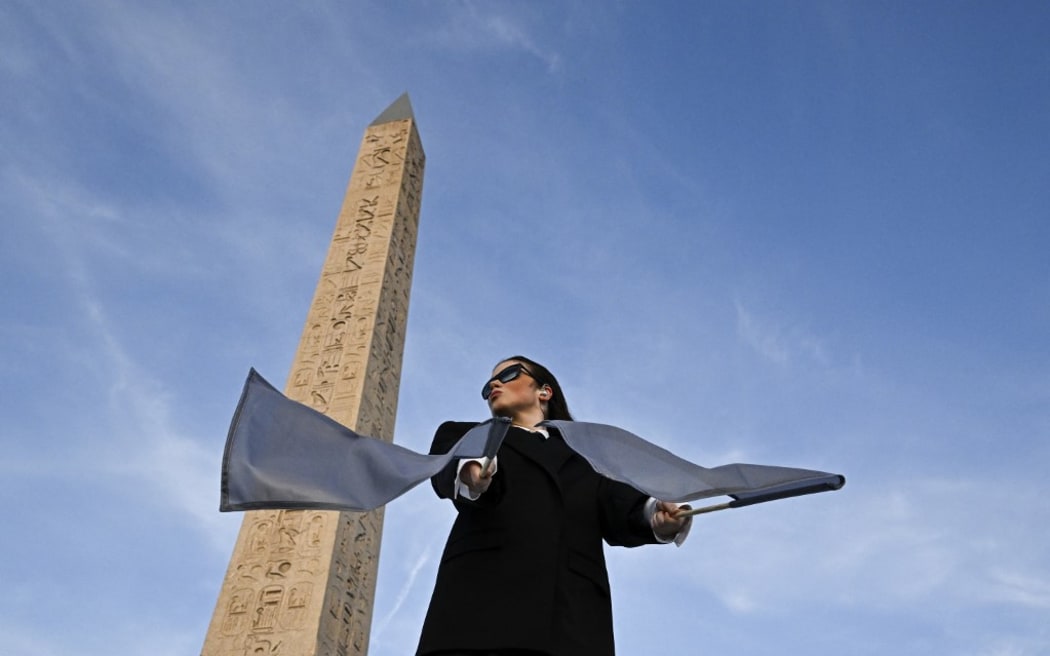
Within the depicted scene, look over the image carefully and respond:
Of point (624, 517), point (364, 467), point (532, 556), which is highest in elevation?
point (364, 467)

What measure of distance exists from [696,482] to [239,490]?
4.03 ft

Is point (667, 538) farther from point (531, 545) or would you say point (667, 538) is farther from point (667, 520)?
point (531, 545)

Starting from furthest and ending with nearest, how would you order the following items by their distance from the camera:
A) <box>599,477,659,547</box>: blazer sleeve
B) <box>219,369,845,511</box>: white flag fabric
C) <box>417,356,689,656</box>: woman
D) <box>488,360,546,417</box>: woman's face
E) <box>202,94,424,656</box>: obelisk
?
<box>202,94,424,656</box>: obelisk → <box>488,360,546,417</box>: woman's face → <box>599,477,659,547</box>: blazer sleeve → <box>219,369,845,511</box>: white flag fabric → <box>417,356,689,656</box>: woman

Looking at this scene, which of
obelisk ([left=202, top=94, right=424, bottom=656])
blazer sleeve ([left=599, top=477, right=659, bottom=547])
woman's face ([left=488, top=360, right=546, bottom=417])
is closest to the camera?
blazer sleeve ([left=599, top=477, right=659, bottom=547])

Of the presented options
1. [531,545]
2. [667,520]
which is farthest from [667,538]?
[531,545]

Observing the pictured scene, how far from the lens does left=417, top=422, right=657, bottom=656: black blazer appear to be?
8.60ft

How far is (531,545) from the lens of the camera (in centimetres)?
276

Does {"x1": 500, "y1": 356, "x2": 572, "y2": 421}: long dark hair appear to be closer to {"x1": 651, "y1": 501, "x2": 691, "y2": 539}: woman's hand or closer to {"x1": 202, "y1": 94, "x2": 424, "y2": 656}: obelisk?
{"x1": 651, "y1": 501, "x2": 691, "y2": 539}: woman's hand

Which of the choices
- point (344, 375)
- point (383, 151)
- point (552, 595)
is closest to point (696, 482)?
point (552, 595)

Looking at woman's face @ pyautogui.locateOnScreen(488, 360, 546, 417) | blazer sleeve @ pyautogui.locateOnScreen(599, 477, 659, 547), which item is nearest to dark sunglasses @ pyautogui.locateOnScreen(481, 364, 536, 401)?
woman's face @ pyautogui.locateOnScreen(488, 360, 546, 417)

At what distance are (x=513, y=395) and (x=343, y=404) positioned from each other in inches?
221

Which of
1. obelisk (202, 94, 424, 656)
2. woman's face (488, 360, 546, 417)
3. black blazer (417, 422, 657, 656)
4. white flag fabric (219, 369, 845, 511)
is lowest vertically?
black blazer (417, 422, 657, 656)

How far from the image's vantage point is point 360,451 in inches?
121

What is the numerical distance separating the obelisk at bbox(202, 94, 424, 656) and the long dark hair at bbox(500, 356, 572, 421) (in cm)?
445
